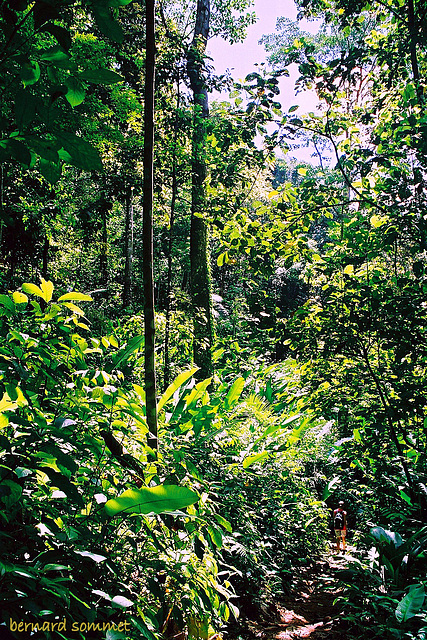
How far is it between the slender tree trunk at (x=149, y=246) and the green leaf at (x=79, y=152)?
132cm

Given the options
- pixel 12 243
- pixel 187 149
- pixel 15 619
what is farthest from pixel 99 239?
pixel 15 619

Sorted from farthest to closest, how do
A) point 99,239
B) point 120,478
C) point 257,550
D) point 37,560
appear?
point 99,239
point 257,550
point 120,478
point 37,560

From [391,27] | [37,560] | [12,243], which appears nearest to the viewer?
[37,560]

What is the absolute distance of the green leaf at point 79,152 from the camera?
666 millimetres

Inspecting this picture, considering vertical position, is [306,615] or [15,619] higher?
[15,619]

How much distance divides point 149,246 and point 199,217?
154cm

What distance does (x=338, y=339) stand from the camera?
3.22m

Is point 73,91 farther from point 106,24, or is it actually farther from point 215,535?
point 215,535

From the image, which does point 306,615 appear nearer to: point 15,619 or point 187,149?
point 15,619

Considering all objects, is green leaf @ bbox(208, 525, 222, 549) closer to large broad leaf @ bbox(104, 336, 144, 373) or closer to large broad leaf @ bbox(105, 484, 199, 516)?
large broad leaf @ bbox(105, 484, 199, 516)

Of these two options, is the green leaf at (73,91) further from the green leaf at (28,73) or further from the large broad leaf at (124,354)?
the large broad leaf at (124,354)

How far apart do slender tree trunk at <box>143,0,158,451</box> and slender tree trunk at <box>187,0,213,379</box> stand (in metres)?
1.36

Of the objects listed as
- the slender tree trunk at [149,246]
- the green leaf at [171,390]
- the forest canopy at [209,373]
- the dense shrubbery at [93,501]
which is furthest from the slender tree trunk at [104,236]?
the slender tree trunk at [149,246]

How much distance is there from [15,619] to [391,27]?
499cm
